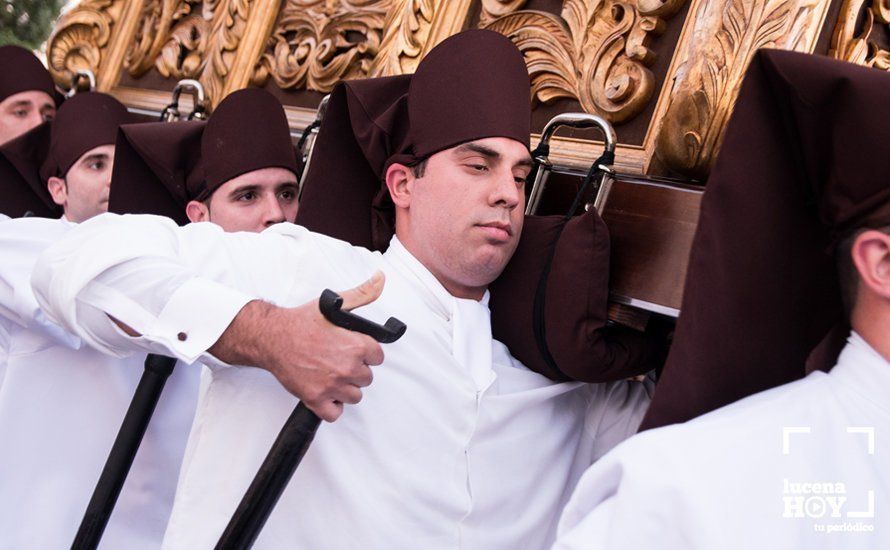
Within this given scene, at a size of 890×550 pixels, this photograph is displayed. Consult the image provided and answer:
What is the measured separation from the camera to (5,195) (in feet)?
12.8

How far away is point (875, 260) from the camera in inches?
55.7

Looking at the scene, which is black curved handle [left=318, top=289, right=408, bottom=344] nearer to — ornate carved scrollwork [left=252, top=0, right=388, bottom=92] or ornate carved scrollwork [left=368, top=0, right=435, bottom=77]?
ornate carved scrollwork [left=368, top=0, right=435, bottom=77]

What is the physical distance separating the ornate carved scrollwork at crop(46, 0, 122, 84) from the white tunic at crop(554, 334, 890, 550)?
3.32 m

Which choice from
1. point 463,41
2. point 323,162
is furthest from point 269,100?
point 463,41

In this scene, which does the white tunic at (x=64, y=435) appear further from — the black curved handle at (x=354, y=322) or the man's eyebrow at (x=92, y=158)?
the black curved handle at (x=354, y=322)

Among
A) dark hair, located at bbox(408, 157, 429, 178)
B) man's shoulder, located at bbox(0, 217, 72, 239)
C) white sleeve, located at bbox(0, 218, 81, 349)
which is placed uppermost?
dark hair, located at bbox(408, 157, 429, 178)

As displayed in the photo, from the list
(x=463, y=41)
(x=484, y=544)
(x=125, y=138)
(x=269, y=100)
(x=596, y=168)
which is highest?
(x=463, y=41)

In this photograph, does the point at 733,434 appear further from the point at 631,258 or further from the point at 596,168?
the point at 596,168

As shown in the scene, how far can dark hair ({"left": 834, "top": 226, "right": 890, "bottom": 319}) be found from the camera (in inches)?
58.0

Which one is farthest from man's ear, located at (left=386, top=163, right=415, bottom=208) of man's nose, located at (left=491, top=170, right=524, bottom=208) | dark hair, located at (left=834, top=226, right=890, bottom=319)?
dark hair, located at (left=834, top=226, right=890, bottom=319)

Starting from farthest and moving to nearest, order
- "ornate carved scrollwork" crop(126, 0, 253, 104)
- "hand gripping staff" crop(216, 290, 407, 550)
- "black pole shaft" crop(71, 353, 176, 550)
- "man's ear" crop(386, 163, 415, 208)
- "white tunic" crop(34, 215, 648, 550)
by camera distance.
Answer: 1. "ornate carved scrollwork" crop(126, 0, 253, 104)
2. "black pole shaft" crop(71, 353, 176, 550)
3. "man's ear" crop(386, 163, 415, 208)
4. "white tunic" crop(34, 215, 648, 550)
5. "hand gripping staff" crop(216, 290, 407, 550)

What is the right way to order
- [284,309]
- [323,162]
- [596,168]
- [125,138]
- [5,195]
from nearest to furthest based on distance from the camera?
[284,309] < [596,168] < [323,162] < [125,138] < [5,195]

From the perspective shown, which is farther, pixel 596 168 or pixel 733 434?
pixel 596 168

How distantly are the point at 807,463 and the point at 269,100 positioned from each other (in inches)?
79.6
